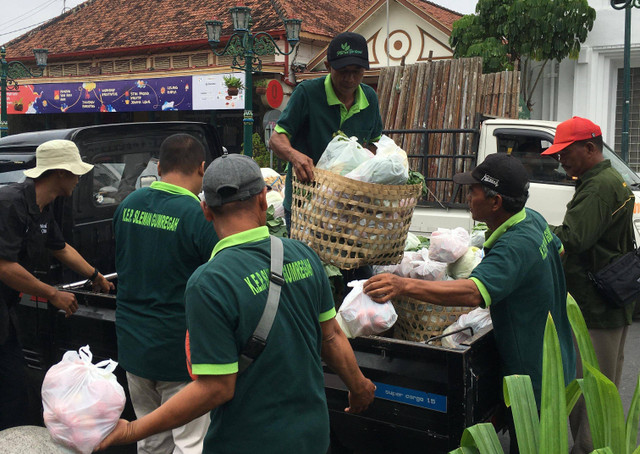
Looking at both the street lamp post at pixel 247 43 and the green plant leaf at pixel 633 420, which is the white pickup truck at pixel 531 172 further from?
the street lamp post at pixel 247 43

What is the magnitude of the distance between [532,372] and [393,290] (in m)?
0.72

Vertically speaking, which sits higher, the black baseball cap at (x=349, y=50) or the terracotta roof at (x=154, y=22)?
the terracotta roof at (x=154, y=22)

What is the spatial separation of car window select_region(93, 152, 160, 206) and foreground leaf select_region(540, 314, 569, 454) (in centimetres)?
331

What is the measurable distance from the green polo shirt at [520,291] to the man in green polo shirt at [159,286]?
1.29m

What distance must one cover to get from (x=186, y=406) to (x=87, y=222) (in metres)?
2.83

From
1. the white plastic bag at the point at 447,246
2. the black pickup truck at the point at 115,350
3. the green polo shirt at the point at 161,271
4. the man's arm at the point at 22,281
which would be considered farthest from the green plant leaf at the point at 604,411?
the man's arm at the point at 22,281

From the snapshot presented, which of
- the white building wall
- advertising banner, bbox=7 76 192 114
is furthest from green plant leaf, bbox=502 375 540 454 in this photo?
advertising banner, bbox=7 76 192 114

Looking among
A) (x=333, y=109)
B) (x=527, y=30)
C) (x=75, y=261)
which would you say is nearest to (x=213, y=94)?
(x=527, y=30)

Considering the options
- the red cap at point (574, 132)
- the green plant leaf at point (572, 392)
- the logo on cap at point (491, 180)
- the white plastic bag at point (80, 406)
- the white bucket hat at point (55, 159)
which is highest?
the red cap at point (574, 132)

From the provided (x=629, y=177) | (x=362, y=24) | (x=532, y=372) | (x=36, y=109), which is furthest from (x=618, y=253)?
(x=36, y=109)

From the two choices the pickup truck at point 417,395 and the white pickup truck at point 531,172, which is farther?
the white pickup truck at point 531,172

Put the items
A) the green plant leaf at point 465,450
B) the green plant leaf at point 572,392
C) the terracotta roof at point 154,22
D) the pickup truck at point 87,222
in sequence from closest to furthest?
the green plant leaf at point 465,450
the green plant leaf at point 572,392
the pickup truck at point 87,222
the terracotta roof at point 154,22

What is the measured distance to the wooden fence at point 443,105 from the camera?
8312mm

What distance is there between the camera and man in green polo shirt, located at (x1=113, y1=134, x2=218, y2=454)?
3.13 m
